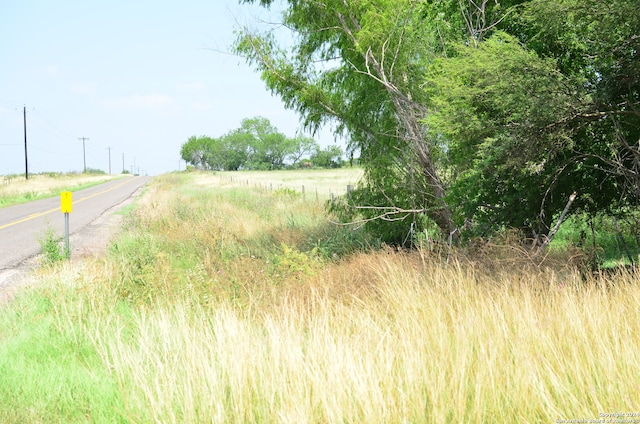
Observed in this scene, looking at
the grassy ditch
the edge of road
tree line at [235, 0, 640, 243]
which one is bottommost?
the edge of road

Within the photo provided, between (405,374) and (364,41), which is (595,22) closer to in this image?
(364,41)

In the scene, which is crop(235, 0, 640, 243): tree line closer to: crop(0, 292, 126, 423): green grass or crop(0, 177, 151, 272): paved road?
crop(0, 292, 126, 423): green grass

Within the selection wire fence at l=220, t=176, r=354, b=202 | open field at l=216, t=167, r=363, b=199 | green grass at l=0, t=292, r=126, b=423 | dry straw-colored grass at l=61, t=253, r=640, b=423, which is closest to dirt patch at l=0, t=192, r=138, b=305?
green grass at l=0, t=292, r=126, b=423

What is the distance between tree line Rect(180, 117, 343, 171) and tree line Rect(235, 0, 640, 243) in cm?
12612

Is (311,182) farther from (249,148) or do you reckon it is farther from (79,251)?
(249,148)

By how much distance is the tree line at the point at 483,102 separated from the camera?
19.2 ft

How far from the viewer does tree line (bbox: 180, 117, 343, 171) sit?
462ft

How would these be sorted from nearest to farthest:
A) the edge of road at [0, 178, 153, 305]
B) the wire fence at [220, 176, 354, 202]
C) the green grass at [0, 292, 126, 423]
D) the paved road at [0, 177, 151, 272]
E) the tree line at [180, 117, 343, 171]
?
the green grass at [0, 292, 126, 423] → the edge of road at [0, 178, 153, 305] → the paved road at [0, 177, 151, 272] → the wire fence at [220, 176, 354, 202] → the tree line at [180, 117, 343, 171]

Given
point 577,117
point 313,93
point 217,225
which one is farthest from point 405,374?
point 217,225

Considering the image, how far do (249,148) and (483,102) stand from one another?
141380mm

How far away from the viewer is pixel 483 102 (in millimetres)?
6441

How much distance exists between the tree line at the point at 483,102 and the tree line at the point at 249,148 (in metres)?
126

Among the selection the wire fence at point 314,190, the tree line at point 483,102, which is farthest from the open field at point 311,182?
the tree line at point 483,102

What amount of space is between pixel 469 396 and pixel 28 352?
11.9ft
